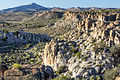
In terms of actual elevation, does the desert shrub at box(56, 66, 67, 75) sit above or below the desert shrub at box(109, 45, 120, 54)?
below

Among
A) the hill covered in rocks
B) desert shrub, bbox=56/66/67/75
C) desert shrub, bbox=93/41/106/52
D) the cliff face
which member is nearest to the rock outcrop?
the hill covered in rocks

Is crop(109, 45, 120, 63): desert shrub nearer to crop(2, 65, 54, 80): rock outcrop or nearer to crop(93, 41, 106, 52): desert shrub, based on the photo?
crop(93, 41, 106, 52): desert shrub

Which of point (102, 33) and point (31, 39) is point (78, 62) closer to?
point (102, 33)

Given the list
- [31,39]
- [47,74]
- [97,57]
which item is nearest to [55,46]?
[97,57]

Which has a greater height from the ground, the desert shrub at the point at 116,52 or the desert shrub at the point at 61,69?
the desert shrub at the point at 116,52

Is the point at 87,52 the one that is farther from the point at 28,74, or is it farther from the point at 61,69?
the point at 28,74

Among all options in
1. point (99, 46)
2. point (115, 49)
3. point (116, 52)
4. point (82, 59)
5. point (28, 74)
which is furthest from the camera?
point (99, 46)

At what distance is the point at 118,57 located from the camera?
21562 mm

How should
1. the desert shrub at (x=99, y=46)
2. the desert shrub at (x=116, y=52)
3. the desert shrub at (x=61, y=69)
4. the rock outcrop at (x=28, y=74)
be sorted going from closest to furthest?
the rock outcrop at (x=28, y=74) → the desert shrub at (x=116, y=52) → the desert shrub at (x=61, y=69) → the desert shrub at (x=99, y=46)

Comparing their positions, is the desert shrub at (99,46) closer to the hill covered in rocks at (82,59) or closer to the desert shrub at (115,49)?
the hill covered in rocks at (82,59)

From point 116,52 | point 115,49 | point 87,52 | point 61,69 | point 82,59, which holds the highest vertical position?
point 115,49

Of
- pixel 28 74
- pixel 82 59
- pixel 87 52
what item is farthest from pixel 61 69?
pixel 28 74

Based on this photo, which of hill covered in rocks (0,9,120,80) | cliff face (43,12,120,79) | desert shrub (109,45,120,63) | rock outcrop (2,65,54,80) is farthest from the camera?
desert shrub (109,45,120,63)

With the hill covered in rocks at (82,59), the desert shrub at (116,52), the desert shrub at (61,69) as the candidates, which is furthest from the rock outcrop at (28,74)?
the desert shrub at (116,52)
